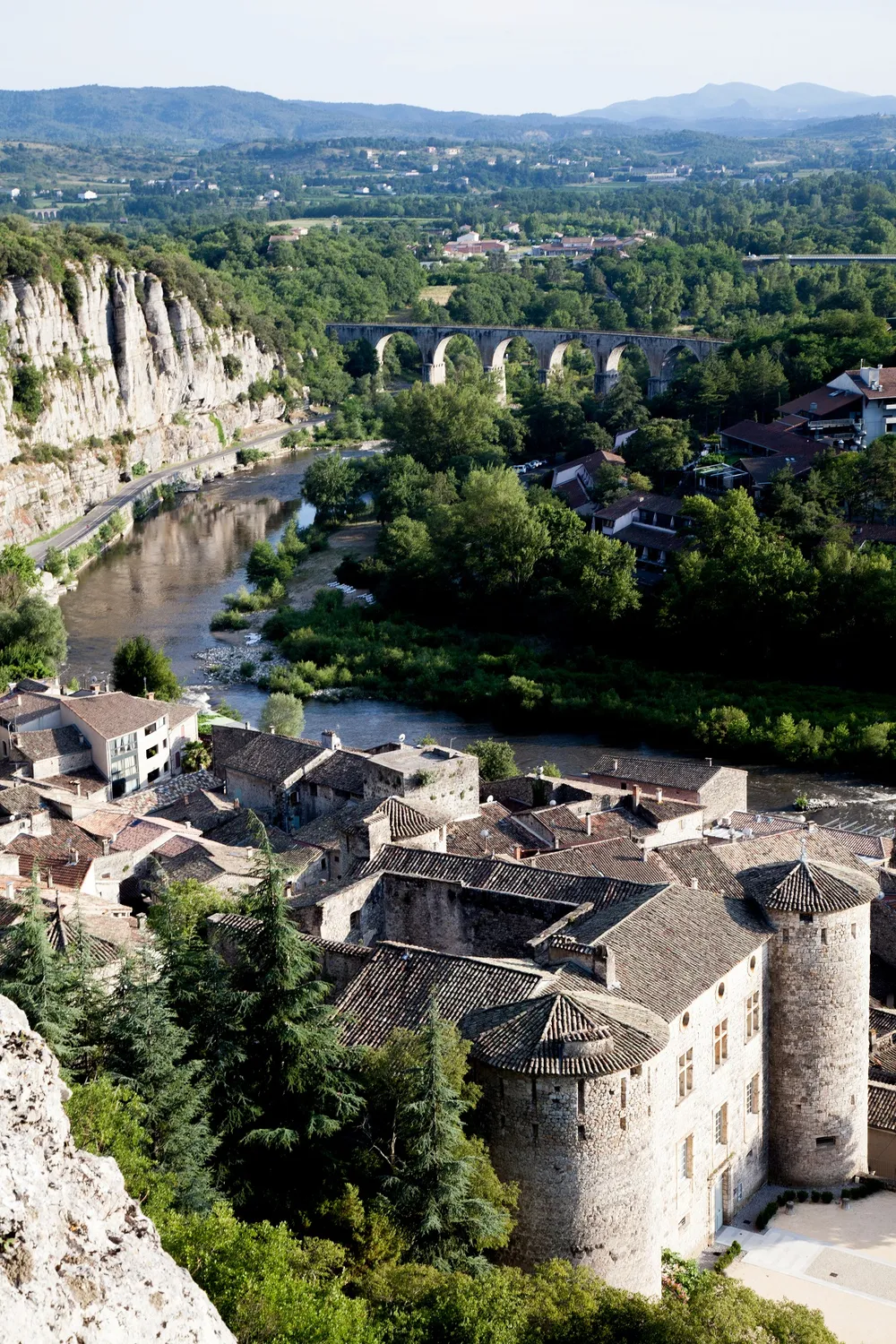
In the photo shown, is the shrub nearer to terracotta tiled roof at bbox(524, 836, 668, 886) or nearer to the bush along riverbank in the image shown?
the bush along riverbank

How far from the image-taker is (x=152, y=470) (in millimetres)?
76875

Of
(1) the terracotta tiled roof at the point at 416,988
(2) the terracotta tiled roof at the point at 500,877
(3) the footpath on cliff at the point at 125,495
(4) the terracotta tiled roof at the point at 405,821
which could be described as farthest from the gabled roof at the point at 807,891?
(3) the footpath on cliff at the point at 125,495

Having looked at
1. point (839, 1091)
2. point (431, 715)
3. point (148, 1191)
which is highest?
point (148, 1191)

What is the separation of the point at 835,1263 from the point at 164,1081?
23.2 ft

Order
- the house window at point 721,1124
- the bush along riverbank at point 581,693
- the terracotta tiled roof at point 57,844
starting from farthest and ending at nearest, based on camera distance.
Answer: the bush along riverbank at point 581,693
the terracotta tiled roof at point 57,844
the house window at point 721,1124

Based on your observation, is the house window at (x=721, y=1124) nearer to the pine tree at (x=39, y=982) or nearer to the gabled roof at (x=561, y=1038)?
the gabled roof at (x=561, y=1038)

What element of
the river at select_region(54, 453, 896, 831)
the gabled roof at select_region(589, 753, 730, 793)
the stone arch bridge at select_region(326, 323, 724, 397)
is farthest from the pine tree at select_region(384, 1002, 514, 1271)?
the stone arch bridge at select_region(326, 323, 724, 397)

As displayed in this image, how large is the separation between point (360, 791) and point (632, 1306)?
49.8 feet

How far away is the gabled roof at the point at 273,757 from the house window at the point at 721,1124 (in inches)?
555

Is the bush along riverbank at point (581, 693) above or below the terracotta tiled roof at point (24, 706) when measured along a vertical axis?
below

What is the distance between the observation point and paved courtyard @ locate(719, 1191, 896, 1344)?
606 inches

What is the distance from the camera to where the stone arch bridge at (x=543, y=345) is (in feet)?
268

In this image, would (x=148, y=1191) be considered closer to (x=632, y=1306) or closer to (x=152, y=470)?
(x=632, y=1306)

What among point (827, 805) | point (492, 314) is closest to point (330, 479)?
point (827, 805)
